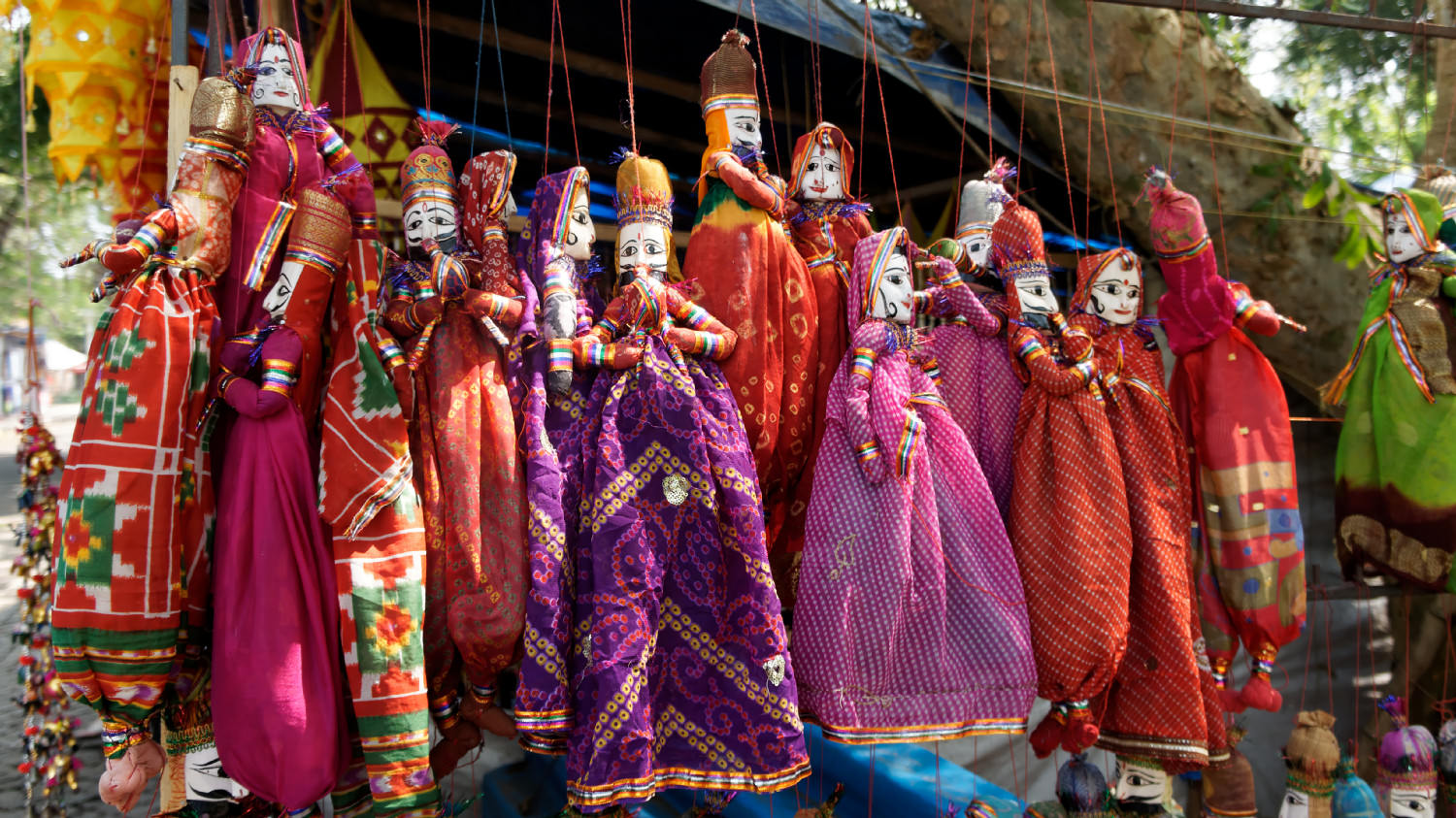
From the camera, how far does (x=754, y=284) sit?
2.18 m

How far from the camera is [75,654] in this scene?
5.14ft

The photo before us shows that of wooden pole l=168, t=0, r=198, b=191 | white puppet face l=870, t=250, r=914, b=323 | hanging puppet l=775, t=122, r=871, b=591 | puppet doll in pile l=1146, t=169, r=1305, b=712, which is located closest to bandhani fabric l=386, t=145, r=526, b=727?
wooden pole l=168, t=0, r=198, b=191

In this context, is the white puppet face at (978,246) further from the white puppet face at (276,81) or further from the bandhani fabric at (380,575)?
the white puppet face at (276,81)

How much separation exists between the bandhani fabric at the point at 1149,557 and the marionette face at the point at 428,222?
1.76 metres

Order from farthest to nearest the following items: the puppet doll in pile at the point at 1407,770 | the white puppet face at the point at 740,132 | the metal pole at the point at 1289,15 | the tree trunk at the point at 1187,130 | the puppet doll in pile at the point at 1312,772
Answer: the tree trunk at the point at 1187,130 < the puppet doll in pile at the point at 1407,770 < the puppet doll in pile at the point at 1312,772 < the metal pole at the point at 1289,15 < the white puppet face at the point at 740,132

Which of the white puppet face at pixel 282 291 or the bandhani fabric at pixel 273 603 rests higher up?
the white puppet face at pixel 282 291

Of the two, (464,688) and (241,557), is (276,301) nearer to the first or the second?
(241,557)

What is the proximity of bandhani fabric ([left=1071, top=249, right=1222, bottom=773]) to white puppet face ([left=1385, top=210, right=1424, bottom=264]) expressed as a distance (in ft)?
3.54

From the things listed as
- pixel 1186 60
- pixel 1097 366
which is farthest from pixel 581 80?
pixel 1097 366

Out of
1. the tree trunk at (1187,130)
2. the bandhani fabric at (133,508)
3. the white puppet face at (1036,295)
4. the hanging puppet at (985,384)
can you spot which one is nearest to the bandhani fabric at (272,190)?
the bandhani fabric at (133,508)

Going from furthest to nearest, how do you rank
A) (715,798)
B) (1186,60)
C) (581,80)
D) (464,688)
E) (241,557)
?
(581,80), (1186,60), (715,798), (464,688), (241,557)

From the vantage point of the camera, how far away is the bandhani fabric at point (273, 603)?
163 cm

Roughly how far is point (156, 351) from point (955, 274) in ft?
6.32

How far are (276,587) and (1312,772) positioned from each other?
3.33 meters
